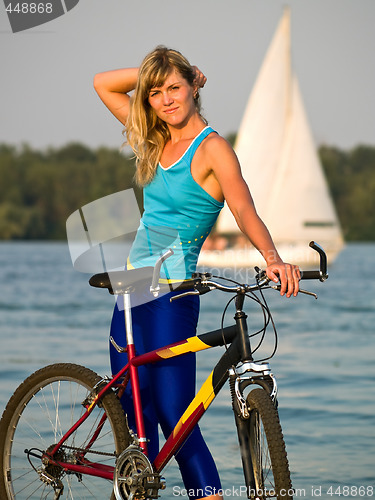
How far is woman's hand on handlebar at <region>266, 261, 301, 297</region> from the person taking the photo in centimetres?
252

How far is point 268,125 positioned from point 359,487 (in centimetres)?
2538

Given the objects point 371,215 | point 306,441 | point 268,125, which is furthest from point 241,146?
point 371,215

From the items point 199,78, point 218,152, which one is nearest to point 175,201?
point 218,152

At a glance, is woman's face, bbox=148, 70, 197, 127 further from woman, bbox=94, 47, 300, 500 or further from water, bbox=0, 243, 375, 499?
water, bbox=0, 243, 375, 499

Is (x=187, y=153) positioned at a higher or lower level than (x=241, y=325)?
higher

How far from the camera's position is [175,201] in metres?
2.99

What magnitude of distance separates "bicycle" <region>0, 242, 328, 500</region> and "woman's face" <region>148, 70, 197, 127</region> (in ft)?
1.80

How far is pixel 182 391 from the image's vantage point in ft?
9.91

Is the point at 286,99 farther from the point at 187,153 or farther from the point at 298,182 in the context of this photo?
the point at 187,153

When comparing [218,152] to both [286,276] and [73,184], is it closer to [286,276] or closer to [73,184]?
[286,276]

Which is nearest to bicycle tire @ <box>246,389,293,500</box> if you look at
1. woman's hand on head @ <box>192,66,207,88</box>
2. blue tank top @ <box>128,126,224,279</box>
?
blue tank top @ <box>128,126,224,279</box>

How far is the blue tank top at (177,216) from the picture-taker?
2.97 metres

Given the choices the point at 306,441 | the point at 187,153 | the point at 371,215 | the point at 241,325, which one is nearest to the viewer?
the point at 241,325

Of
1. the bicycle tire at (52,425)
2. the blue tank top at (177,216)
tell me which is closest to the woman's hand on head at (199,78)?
the blue tank top at (177,216)
